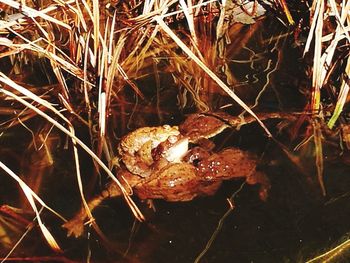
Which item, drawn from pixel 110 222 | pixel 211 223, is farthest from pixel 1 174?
pixel 211 223

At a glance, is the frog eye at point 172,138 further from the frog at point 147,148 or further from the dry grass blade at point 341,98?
the dry grass blade at point 341,98

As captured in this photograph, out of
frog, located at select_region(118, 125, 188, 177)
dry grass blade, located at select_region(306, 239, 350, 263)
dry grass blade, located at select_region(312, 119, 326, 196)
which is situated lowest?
dry grass blade, located at select_region(306, 239, 350, 263)

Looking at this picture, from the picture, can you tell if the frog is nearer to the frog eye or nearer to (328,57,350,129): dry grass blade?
the frog eye

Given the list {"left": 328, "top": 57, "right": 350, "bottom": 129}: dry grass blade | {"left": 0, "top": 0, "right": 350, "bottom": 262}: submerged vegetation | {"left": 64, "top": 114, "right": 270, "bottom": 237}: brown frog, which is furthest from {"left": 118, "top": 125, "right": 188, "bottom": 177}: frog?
{"left": 328, "top": 57, "right": 350, "bottom": 129}: dry grass blade

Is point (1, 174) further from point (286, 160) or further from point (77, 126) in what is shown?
point (286, 160)

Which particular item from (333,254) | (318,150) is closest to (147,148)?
(318,150)

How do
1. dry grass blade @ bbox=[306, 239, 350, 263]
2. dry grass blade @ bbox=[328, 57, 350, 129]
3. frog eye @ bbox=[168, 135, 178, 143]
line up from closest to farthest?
dry grass blade @ bbox=[306, 239, 350, 263] < frog eye @ bbox=[168, 135, 178, 143] < dry grass blade @ bbox=[328, 57, 350, 129]
